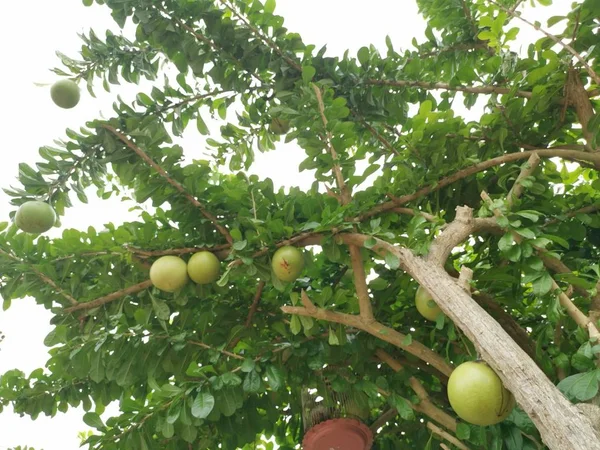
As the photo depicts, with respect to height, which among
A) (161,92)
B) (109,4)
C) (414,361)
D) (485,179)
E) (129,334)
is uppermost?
(109,4)

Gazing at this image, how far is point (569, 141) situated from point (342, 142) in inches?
33.6

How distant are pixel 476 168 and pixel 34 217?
1347mm

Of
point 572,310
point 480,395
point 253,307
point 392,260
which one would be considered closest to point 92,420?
point 253,307

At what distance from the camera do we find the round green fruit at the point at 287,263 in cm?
158

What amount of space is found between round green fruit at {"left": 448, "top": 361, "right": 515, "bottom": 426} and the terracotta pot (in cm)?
67

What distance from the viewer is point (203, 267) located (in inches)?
66.4

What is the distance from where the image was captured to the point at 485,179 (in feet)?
6.13

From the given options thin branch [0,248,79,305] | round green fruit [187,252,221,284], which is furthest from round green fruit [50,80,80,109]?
round green fruit [187,252,221,284]

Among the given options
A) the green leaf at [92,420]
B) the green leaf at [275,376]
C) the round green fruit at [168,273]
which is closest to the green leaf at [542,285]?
the green leaf at [275,376]

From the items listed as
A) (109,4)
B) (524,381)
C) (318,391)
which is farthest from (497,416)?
(109,4)

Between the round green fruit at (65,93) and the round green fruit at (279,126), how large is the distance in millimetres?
763

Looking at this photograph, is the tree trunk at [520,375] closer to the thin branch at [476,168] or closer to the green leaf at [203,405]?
the thin branch at [476,168]

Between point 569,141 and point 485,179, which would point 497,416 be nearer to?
point 485,179

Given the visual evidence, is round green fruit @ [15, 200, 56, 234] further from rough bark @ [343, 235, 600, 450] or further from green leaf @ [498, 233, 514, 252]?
green leaf @ [498, 233, 514, 252]
